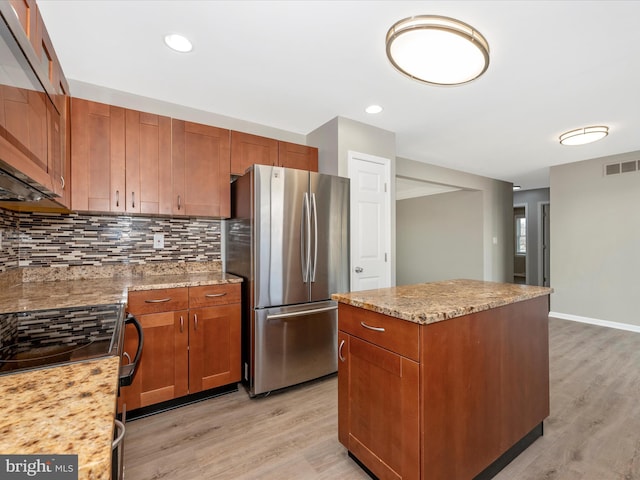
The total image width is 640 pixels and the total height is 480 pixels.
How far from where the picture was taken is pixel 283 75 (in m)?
2.28

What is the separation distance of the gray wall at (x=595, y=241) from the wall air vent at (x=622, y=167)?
56mm

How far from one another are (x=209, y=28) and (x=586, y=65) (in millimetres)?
2537

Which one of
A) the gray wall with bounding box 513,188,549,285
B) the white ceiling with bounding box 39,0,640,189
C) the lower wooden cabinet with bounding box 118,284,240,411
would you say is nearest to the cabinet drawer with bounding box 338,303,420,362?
the lower wooden cabinet with bounding box 118,284,240,411

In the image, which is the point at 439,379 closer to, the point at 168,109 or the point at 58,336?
the point at 58,336

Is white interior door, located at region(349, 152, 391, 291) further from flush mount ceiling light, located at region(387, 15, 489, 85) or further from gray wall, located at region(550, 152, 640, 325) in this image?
gray wall, located at region(550, 152, 640, 325)

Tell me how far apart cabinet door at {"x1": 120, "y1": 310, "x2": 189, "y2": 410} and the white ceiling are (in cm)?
179

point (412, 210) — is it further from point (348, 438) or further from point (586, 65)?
point (348, 438)

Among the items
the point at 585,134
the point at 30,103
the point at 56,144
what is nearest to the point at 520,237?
the point at 585,134

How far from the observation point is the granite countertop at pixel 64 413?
1.51ft

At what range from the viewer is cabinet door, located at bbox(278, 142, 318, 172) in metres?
3.05

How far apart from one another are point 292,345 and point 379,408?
3.87 ft

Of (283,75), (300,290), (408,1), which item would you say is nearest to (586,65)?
(408,1)

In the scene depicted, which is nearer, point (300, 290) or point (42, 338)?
point (42, 338)

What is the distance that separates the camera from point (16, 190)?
129cm
